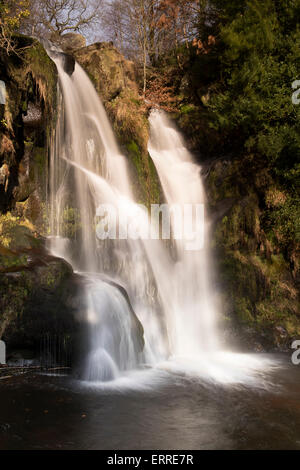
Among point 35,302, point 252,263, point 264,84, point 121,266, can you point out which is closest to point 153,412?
point 35,302

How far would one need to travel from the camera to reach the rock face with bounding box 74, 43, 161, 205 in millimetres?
11062

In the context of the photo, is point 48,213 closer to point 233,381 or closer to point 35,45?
point 35,45

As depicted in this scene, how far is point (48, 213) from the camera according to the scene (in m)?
8.41

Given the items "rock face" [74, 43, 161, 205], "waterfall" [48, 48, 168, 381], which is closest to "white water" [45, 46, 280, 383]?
"waterfall" [48, 48, 168, 381]

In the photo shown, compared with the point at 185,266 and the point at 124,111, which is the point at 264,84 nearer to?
the point at 124,111

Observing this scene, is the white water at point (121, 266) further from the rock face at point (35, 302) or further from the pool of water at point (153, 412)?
the pool of water at point (153, 412)

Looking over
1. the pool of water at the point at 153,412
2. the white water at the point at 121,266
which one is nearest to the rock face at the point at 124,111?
the white water at the point at 121,266

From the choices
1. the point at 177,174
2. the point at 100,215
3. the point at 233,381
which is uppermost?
the point at 177,174

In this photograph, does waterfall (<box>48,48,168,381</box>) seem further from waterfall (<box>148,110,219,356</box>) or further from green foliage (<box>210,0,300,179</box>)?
green foliage (<box>210,0,300,179</box>)

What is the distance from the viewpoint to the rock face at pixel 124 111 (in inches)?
436

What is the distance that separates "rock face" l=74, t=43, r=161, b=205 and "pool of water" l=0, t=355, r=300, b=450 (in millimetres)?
5711
